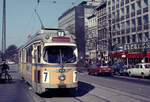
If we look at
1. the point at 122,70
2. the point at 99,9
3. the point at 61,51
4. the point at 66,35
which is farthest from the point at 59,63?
the point at 99,9

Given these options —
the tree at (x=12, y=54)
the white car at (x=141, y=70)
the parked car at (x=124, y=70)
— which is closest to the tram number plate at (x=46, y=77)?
the white car at (x=141, y=70)

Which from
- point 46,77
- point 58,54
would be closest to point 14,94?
point 46,77

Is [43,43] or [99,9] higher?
[99,9]

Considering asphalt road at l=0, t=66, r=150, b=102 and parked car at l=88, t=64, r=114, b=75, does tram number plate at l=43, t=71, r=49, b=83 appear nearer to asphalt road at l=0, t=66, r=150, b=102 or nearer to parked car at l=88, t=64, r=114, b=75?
asphalt road at l=0, t=66, r=150, b=102

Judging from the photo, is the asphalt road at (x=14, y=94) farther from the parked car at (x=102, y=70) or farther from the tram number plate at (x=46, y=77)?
the parked car at (x=102, y=70)

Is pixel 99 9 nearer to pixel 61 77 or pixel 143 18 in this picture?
pixel 143 18

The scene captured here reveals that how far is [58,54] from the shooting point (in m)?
12.3

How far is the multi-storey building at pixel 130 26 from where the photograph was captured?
46.1 meters

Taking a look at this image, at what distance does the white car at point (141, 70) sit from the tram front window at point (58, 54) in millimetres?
16061

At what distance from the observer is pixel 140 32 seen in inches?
1885

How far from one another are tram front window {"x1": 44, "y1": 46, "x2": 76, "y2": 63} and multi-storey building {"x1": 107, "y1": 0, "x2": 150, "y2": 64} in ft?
101

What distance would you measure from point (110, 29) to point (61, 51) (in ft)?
148

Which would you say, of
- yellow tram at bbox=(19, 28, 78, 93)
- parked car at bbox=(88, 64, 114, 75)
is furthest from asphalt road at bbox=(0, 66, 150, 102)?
parked car at bbox=(88, 64, 114, 75)

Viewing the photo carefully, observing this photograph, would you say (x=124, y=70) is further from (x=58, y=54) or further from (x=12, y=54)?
(x=12, y=54)
